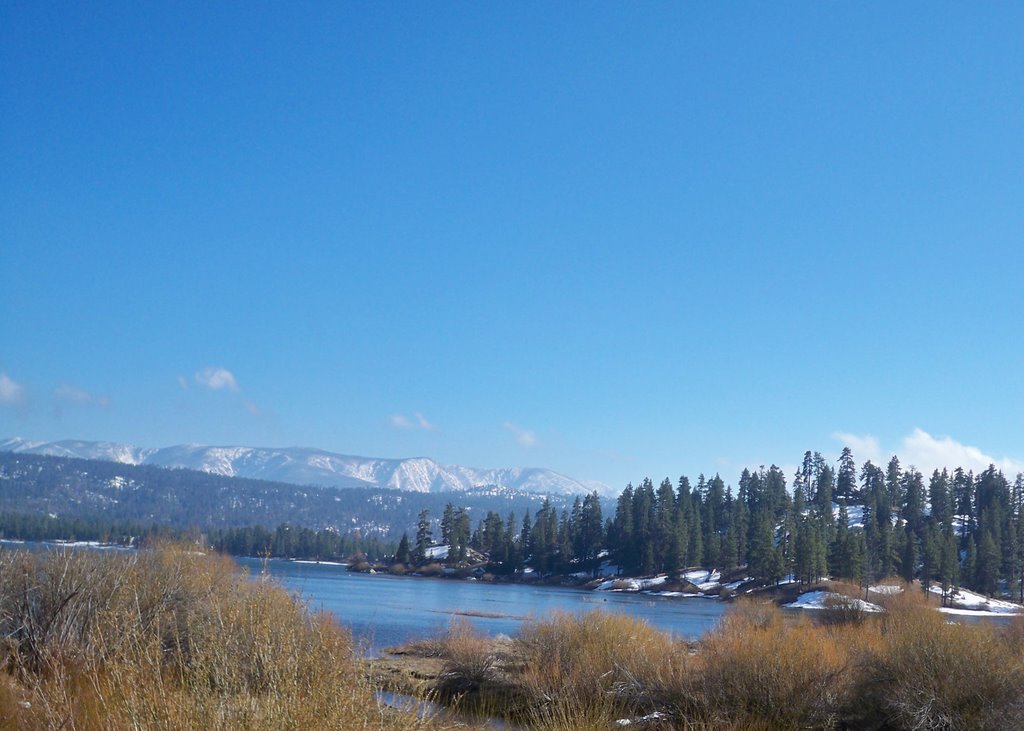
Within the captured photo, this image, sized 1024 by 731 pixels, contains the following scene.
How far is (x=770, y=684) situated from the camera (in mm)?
23078

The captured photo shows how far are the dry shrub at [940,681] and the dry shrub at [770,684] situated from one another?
80cm

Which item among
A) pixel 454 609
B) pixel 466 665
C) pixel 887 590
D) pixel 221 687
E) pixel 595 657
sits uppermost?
pixel 221 687

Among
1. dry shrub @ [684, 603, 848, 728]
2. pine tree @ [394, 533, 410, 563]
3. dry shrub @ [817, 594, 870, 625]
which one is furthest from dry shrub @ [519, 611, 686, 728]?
pine tree @ [394, 533, 410, 563]

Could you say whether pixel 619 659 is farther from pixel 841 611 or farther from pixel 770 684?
pixel 841 611

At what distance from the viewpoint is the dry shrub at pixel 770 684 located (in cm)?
2280

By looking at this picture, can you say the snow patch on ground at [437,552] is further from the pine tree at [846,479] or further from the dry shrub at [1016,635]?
the dry shrub at [1016,635]

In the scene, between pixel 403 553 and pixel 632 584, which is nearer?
pixel 632 584

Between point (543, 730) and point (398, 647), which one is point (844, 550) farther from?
point (543, 730)

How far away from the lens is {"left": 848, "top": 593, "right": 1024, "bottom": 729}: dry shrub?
68.3 ft

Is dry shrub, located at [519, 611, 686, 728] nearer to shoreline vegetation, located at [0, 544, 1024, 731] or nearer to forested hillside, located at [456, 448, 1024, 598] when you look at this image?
shoreline vegetation, located at [0, 544, 1024, 731]

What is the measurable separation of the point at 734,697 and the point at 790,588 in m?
82.4

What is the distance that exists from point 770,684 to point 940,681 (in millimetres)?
3999

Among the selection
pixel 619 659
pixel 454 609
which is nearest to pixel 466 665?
pixel 619 659

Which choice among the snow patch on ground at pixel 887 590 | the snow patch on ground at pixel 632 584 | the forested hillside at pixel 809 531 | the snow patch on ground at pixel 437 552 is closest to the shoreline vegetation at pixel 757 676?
the snow patch on ground at pixel 887 590
